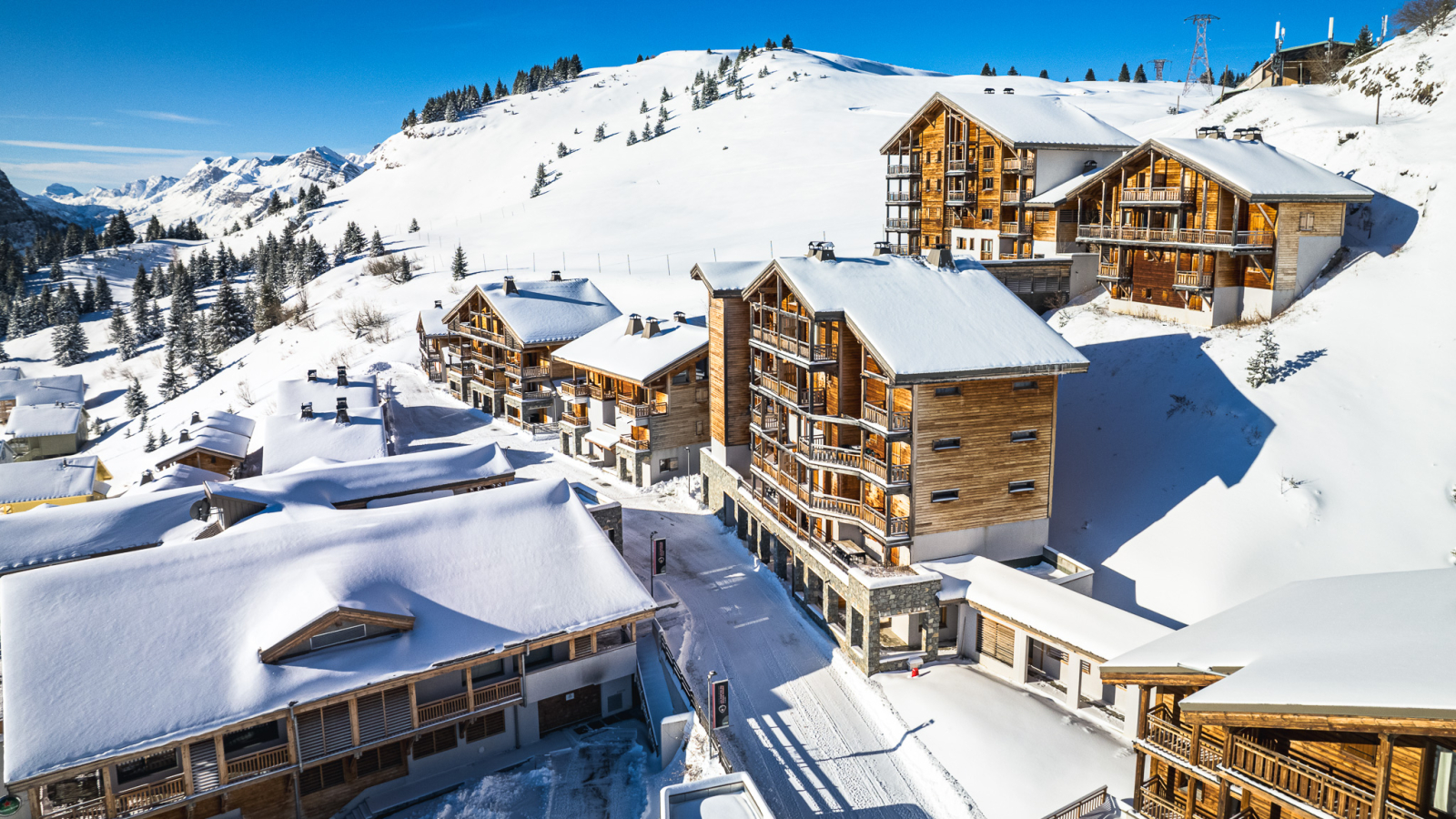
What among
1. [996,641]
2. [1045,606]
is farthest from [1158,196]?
[996,641]

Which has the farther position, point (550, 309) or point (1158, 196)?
point (550, 309)

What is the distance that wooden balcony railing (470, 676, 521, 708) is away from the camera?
77.4 feet

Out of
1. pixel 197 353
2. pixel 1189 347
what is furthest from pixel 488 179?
pixel 1189 347

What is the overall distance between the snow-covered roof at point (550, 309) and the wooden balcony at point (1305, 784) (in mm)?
48385

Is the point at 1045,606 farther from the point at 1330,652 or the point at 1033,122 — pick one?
the point at 1033,122

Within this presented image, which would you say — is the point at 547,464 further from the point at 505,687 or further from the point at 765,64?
the point at 765,64

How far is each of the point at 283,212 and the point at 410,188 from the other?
45.7 meters

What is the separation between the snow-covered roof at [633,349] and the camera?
4441 centimetres

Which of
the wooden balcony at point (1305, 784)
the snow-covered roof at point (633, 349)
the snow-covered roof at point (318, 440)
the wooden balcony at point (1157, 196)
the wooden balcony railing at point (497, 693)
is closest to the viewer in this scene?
the wooden balcony at point (1305, 784)

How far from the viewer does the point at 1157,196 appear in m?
40.6

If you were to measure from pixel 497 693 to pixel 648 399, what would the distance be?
22.9 metres

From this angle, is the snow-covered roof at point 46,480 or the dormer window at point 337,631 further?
the snow-covered roof at point 46,480

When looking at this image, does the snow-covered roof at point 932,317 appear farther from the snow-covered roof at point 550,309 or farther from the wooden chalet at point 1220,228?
the snow-covered roof at point 550,309

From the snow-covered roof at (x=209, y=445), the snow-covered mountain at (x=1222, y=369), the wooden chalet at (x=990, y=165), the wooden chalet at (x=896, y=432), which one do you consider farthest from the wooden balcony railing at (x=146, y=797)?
the wooden chalet at (x=990, y=165)
